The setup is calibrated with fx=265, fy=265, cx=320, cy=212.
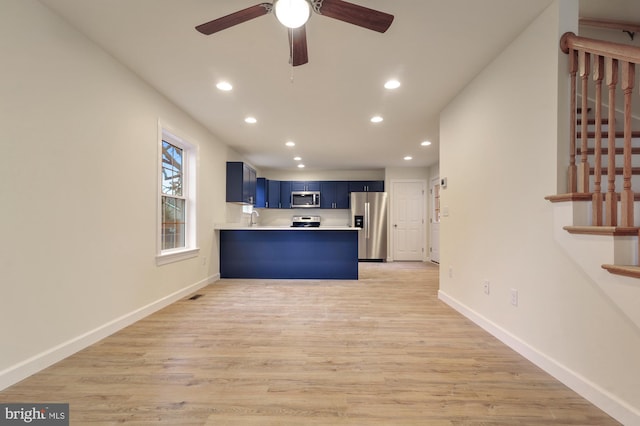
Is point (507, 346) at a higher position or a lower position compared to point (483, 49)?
lower

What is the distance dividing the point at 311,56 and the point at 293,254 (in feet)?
10.0

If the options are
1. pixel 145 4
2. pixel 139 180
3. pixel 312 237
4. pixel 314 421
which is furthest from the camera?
pixel 312 237

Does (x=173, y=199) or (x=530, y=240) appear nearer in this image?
(x=530, y=240)

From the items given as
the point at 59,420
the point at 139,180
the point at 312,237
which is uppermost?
the point at 139,180

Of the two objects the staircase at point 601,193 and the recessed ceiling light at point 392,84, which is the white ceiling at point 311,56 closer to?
the recessed ceiling light at point 392,84

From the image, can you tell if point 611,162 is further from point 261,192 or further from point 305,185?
point 261,192

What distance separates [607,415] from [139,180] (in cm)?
376

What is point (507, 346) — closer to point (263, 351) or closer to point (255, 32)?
point (263, 351)

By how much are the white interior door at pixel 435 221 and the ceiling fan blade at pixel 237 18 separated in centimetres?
573

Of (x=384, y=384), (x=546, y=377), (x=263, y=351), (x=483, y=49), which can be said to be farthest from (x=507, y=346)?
(x=483, y=49)

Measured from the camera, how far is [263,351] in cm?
200

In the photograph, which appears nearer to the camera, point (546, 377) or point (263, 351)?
point (546, 377)

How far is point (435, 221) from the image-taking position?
637cm

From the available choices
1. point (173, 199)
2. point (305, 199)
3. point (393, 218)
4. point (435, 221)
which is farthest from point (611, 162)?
point (305, 199)
